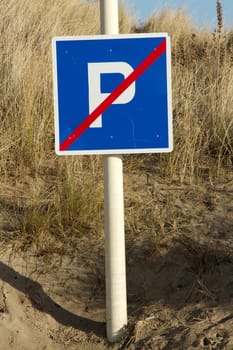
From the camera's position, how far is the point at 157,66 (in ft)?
9.78

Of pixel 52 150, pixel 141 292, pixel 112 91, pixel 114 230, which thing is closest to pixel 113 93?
pixel 112 91

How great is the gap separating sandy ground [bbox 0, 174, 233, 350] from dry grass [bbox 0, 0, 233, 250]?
0.17m

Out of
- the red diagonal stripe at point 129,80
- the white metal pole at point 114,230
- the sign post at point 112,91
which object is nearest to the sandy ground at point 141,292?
the white metal pole at point 114,230

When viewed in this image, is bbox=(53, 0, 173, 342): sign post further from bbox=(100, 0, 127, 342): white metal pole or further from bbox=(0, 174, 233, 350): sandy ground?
bbox=(0, 174, 233, 350): sandy ground

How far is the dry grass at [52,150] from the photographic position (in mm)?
4035

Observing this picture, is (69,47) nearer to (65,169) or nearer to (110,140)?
(110,140)

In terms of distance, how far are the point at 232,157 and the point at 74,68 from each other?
205cm

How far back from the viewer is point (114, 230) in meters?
3.13

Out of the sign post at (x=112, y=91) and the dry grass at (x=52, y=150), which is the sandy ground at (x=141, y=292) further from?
the sign post at (x=112, y=91)

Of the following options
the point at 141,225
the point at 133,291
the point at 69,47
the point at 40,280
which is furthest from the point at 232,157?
the point at 69,47

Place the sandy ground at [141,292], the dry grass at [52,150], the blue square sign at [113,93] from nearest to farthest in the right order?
the blue square sign at [113,93]
the sandy ground at [141,292]
the dry grass at [52,150]

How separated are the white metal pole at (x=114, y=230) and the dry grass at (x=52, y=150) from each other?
32.6 inches

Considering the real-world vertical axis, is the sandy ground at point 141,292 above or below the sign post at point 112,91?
below

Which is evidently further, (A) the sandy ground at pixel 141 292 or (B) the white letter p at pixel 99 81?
(A) the sandy ground at pixel 141 292
